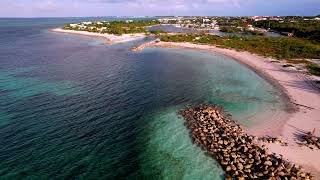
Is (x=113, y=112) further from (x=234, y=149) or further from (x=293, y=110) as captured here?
A: (x=293, y=110)

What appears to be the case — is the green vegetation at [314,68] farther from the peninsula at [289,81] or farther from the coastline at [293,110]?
the coastline at [293,110]

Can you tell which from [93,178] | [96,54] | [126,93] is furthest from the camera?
[96,54]

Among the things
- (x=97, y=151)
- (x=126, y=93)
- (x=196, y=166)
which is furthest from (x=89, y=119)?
(x=196, y=166)

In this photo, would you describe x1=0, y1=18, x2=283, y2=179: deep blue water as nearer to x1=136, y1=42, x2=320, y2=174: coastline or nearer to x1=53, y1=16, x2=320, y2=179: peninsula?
x1=136, y1=42, x2=320, y2=174: coastline

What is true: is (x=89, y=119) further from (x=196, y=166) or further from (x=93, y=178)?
(x=196, y=166)

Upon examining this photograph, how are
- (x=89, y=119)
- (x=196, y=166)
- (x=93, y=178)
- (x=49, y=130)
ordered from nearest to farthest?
(x=93, y=178), (x=196, y=166), (x=49, y=130), (x=89, y=119)

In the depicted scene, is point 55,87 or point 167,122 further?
point 55,87

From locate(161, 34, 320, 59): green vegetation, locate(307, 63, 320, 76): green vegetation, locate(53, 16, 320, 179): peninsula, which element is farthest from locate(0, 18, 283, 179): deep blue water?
locate(161, 34, 320, 59): green vegetation
